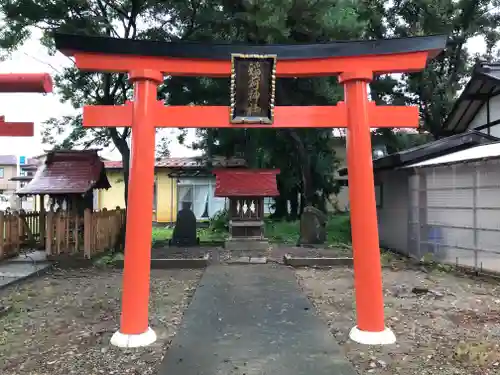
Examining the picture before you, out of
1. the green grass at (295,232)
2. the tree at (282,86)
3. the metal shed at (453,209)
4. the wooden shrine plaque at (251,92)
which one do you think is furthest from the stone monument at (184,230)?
the wooden shrine plaque at (251,92)

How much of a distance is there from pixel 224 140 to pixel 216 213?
22.5ft

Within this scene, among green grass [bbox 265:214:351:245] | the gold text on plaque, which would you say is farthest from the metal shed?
the gold text on plaque

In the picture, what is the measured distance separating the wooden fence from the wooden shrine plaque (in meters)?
7.46

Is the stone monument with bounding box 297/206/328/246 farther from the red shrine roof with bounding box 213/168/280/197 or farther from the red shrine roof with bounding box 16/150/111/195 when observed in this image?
the red shrine roof with bounding box 16/150/111/195

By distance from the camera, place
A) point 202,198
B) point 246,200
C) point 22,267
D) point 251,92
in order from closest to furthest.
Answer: point 251,92 < point 22,267 < point 246,200 < point 202,198

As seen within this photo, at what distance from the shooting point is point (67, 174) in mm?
13336

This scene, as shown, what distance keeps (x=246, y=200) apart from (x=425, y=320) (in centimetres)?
928

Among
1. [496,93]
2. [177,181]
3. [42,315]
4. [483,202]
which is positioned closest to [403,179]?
[483,202]

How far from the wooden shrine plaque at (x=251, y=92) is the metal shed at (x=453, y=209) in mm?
5799

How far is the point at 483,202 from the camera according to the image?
1020 cm

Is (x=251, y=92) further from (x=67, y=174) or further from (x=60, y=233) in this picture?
(x=67, y=174)

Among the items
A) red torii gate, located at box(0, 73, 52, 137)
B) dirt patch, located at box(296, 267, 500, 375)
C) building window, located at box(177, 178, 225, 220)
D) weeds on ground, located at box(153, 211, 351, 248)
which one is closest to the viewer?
dirt patch, located at box(296, 267, 500, 375)

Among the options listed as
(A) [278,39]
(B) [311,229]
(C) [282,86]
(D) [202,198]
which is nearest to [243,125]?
(A) [278,39]

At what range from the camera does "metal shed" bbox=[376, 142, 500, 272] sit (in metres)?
9.94
